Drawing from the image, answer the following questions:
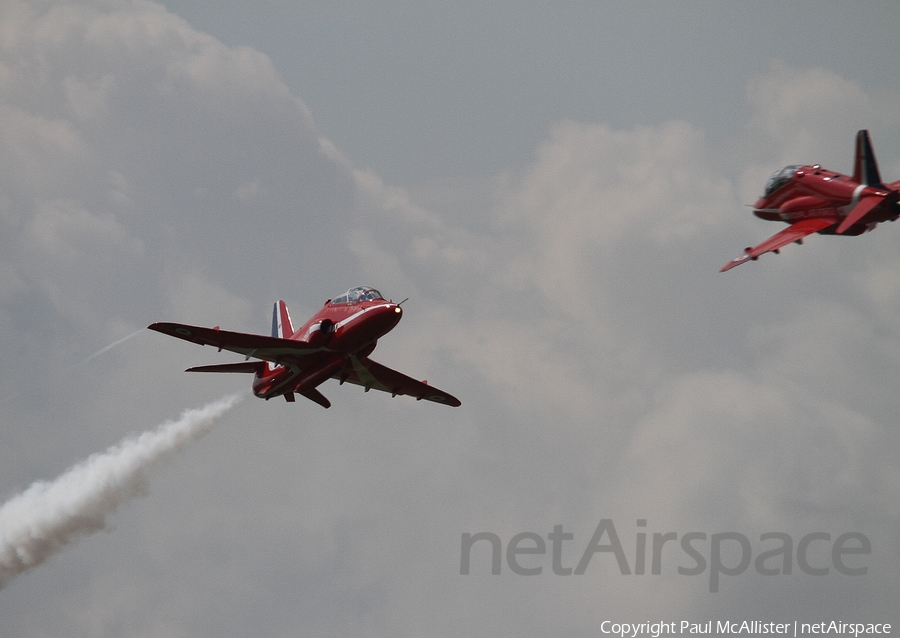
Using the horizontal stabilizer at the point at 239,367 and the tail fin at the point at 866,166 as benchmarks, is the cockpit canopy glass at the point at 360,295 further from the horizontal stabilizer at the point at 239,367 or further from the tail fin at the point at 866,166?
the tail fin at the point at 866,166

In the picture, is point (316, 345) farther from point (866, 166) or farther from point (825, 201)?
point (866, 166)

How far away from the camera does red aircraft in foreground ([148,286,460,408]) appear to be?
67188mm

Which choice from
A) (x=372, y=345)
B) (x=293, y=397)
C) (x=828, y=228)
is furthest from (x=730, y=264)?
(x=293, y=397)

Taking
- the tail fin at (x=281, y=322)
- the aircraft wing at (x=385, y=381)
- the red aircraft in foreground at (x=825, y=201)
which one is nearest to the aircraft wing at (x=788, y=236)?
the red aircraft in foreground at (x=825, y=201)

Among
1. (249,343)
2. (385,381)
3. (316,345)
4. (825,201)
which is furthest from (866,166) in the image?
(249,343)

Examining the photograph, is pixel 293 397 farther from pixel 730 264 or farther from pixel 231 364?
pixel 730 264

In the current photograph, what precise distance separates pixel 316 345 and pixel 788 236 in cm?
2719

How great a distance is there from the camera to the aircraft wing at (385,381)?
7438cm

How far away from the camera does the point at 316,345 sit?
68.9 meters

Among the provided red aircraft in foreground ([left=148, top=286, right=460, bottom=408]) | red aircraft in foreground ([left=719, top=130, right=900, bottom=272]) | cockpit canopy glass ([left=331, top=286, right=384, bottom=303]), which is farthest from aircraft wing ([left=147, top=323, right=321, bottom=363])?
red aircraft in foreground ([left=719, top=130, right=900, bottom=272])

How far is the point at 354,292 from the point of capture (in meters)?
68.4

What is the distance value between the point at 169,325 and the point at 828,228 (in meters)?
36.8

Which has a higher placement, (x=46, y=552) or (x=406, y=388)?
(x=406, y=388)

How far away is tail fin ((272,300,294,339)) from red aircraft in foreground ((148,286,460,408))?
5.77 metres
